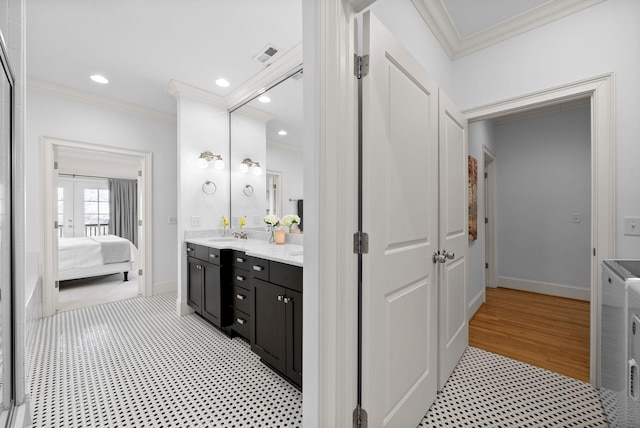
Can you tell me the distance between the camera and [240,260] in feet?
7.78

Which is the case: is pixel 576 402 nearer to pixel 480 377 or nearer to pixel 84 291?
pixel 480 377

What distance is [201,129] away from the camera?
131 inches

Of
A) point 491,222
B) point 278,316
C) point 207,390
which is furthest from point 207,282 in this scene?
point 491,222

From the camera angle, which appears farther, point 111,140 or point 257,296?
point 111,140

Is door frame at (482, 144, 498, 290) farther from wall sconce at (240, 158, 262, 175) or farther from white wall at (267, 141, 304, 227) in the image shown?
wall sconce at (240, 158, 262, 175)

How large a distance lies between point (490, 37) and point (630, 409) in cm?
252

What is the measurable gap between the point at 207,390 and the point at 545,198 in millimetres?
4641

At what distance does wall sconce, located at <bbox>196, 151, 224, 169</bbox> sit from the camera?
10.8 feet

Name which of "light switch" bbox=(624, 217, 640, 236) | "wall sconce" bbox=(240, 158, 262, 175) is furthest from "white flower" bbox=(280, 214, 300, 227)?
"light switch" bbox=(624, 217, 640, 236)

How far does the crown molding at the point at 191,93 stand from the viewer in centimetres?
310

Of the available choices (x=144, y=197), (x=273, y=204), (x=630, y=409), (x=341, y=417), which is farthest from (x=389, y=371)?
(x=144, y=197)

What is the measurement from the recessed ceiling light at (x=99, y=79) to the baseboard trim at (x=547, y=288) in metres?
5.89

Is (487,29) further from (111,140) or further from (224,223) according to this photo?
(111,140)

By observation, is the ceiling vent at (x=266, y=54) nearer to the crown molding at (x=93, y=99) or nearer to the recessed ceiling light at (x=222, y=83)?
the recessed ceiling light at (x=222, y=83)
